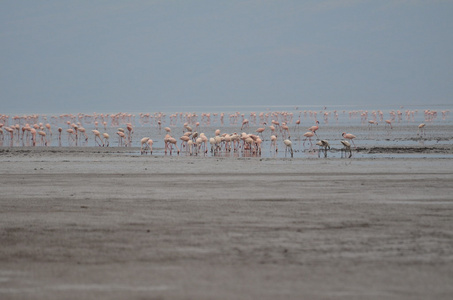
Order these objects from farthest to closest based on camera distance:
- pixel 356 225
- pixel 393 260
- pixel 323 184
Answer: pixel 323 184 → pixel 356 225 → pixel 393 260

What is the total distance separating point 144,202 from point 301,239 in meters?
4.18

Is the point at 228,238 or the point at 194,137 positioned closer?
the point at 228,238

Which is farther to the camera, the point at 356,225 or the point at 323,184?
the point at 323,184

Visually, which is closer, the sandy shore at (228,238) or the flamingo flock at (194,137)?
the sandy shore at (228,238)

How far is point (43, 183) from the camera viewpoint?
15.0 metres

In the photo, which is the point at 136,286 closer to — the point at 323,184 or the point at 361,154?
the point at 323,184

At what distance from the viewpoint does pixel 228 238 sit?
793cm

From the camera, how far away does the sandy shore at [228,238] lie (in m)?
5.92

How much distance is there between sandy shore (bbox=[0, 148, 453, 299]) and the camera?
5.92m

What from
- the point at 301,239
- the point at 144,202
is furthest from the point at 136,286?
the point at 144,202

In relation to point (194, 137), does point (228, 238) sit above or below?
above

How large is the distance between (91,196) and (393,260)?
683 cm

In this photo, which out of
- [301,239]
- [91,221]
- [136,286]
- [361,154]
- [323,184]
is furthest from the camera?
[361,154]

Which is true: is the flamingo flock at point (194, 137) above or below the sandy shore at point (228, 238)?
below
